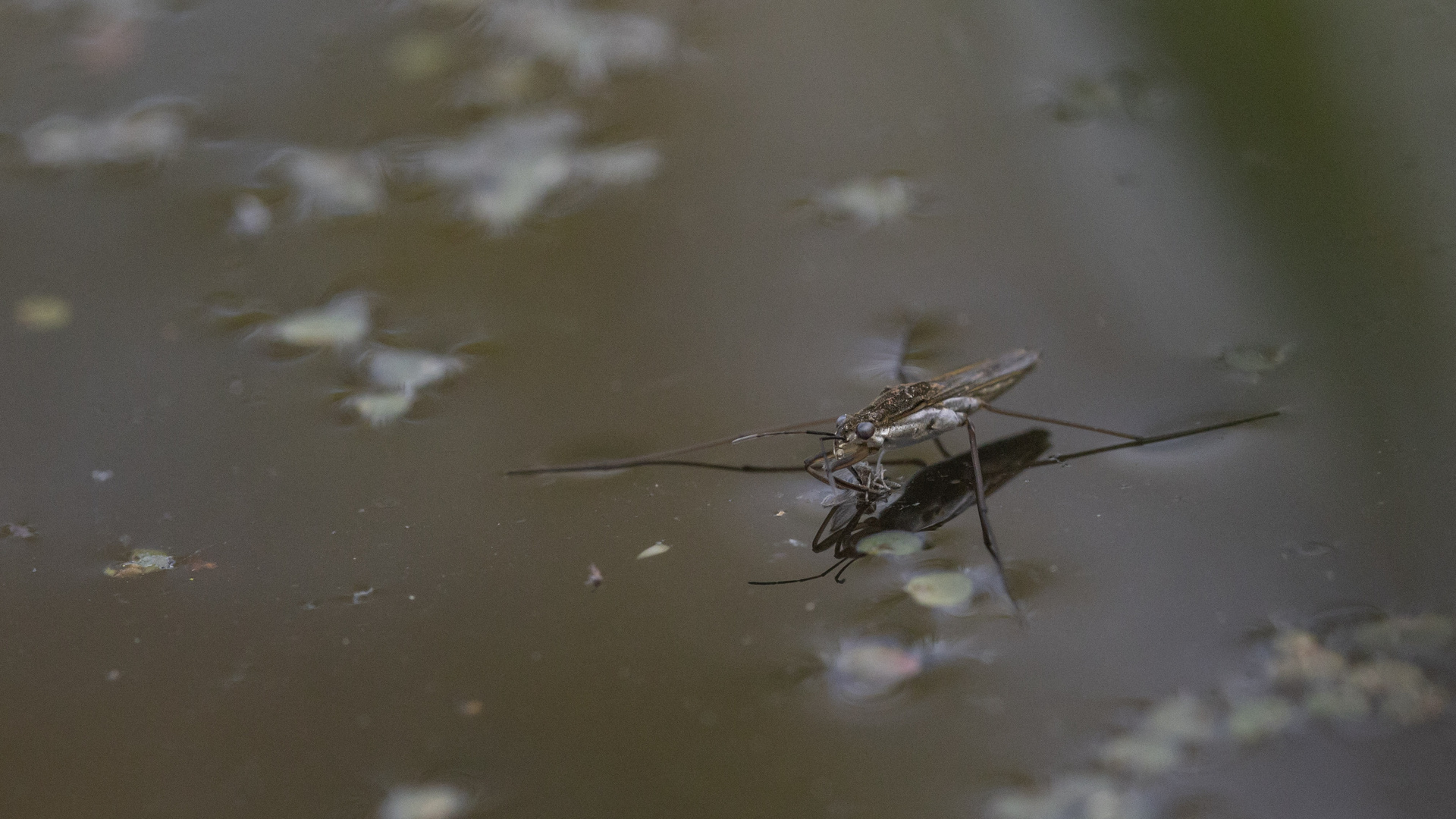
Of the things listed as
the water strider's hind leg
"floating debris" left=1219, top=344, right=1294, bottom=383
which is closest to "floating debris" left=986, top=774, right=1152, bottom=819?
the water strider's hind leg

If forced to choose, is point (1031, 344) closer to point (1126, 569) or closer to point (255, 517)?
point (1126, 569)

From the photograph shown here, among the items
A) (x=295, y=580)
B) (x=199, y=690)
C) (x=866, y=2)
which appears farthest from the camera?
(x=866, y=2)

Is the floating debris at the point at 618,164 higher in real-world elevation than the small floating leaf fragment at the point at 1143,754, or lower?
higher

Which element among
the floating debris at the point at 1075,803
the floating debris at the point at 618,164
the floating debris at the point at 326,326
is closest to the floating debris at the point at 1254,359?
the floating debris at the point at 1075,803

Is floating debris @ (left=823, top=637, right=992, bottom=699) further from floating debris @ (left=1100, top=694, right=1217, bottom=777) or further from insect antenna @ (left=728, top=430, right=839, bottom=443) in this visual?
insect antenna @ (left=728, top=430, right=839, bottom=443)

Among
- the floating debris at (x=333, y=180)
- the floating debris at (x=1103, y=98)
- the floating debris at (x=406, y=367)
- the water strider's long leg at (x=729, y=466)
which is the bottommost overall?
the water strider's long leg at (x=729, y=466)

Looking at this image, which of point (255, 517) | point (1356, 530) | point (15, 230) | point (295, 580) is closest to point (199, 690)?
point (295, 580)

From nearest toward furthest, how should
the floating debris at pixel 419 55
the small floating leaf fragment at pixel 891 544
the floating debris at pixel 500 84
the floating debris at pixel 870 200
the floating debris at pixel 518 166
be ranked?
the small floating leaf fragment at pixel 891 544, the floating debris at pixel 870 200, the floating debris at pixel 518 166, the floating debris at pixel 500 84, the floating debris at pixel 419 55

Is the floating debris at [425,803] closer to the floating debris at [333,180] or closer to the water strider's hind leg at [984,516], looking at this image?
the water strider's hind leg at [984,516]
